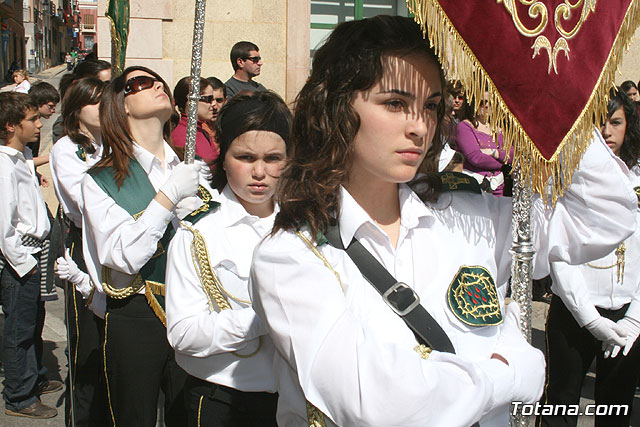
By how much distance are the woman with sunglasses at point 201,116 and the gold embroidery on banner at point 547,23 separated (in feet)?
11.1

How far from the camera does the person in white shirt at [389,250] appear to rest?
4.86 feet

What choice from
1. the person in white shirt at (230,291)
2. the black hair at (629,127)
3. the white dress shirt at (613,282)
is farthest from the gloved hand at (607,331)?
the person in white shirt at (230,291)

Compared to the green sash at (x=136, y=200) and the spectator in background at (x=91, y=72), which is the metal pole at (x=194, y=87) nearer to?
the green sash at (x=136, y=200)

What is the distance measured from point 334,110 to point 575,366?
2.50 meters

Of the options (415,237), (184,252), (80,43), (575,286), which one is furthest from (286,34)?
(80,43)

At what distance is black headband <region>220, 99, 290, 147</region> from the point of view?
2705 mm

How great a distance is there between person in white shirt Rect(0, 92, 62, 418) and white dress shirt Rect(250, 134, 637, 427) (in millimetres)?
3206

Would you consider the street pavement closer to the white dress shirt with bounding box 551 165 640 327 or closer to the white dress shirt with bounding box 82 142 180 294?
the white dress shirt with bounding box 551 165 640 327

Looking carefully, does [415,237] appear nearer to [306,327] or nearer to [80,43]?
[306,327]

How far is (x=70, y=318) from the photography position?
4.14 meters

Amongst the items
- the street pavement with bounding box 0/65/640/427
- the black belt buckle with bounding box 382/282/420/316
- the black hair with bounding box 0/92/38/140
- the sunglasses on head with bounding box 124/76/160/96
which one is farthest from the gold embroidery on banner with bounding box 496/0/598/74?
the black hair with bounding box 0/92/38/140

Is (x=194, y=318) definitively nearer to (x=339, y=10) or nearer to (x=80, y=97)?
(x=80, y=97)

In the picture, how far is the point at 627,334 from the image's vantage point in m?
3.57

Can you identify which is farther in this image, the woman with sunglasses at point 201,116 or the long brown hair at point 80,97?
the woman with sunglasses at point 201,116
